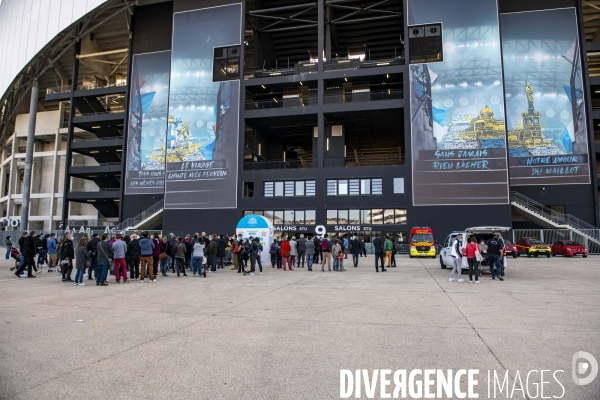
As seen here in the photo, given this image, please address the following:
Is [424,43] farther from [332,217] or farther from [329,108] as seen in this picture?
[332,217]

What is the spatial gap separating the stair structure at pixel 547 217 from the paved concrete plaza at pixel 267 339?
91.4 feet

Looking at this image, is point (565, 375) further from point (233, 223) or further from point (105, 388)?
point (233, 223)

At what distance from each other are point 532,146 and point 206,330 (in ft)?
130

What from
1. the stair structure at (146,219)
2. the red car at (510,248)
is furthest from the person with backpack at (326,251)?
the stair structure at (146,219)

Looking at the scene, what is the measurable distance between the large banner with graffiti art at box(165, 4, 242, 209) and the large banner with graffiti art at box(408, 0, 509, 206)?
19.0m

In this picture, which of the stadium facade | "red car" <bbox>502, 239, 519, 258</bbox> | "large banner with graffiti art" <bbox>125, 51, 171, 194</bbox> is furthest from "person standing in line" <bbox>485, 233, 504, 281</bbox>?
"large banner with graffiti art" <bbox>125, 51, 171, 194</bbox>

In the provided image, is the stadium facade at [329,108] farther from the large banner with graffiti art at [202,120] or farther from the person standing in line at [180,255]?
the person standing in line at [180,255]

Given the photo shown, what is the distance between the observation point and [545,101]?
38000 mm

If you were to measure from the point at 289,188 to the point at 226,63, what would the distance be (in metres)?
15.4

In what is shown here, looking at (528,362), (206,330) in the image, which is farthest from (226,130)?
(528,362)

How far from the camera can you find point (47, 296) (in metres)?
10.6

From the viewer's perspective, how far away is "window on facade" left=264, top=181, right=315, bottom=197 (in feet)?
136

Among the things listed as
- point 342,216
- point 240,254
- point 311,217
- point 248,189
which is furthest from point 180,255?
point 248,189

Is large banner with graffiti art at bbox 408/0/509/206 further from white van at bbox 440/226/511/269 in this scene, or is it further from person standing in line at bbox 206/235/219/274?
person standing in line at bbox 206/235/219/274
